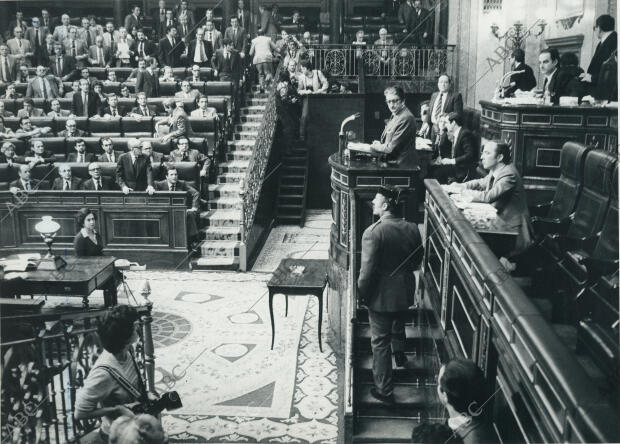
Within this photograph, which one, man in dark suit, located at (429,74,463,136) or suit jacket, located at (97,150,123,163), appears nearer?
man in dark suit, located at (429,74,463,136)

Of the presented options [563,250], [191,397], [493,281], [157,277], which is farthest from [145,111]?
[493,281]

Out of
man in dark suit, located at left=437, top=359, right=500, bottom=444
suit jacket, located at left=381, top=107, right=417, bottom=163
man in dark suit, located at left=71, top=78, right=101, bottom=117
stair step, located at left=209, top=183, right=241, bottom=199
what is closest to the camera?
man in dark suit, located at left=437, top=359, right=500, bottom=444

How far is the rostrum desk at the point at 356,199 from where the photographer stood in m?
6.30

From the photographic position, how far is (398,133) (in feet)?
20.0

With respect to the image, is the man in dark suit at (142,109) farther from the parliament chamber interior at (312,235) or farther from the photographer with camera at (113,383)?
the photographer with camera at (113,383)

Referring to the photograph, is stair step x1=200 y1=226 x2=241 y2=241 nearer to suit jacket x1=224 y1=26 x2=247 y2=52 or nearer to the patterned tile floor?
the patterned tile floor

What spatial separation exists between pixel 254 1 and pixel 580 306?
643 inches

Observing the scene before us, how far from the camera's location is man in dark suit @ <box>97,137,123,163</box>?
1009 cm

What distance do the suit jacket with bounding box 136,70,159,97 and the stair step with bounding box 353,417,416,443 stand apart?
9727 millimetres

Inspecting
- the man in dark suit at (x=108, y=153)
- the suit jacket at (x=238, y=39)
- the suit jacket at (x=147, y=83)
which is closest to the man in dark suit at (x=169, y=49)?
the suit jacket at (x=238, y=39)

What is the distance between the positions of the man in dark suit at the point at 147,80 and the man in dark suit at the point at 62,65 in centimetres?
222

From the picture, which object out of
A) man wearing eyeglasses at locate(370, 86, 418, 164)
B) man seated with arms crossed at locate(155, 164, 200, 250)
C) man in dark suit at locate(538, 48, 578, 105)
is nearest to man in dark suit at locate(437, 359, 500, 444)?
man wearing eyeglasses at locate(370, 86, 418, 164)

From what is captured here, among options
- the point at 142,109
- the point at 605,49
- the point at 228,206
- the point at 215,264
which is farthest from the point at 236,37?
the point at 605,49

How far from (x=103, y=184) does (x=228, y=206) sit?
6.78ft
